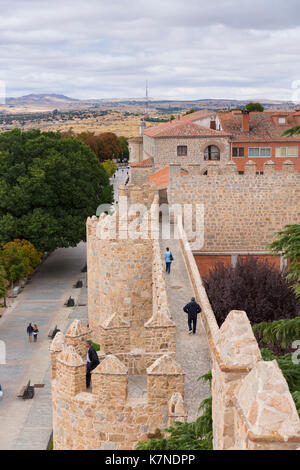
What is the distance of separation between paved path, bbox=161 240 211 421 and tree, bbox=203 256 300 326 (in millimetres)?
1046

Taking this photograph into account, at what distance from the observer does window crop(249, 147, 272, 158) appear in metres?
41.2

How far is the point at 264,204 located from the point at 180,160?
531 inches

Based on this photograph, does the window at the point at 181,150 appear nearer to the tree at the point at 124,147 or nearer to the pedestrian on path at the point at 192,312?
the pedestrian on path at the point at 192,312

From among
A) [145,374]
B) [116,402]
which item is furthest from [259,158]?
[116,402]

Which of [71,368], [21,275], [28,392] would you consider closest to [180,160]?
[21,275]

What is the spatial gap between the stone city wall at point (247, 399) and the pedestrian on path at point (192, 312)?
7244 mm

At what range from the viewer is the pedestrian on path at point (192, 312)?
11570 millimetres

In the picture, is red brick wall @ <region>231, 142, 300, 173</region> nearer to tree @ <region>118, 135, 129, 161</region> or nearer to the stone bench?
the stone bench

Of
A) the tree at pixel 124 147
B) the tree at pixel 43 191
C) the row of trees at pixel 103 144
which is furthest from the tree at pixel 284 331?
the tree at pixel 124 147

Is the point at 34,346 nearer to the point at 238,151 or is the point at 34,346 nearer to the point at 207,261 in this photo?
the point at 207,261

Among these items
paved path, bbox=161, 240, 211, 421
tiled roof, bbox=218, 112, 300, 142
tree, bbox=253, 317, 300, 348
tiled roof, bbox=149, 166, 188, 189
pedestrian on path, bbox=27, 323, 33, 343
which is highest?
tiled roof, bbox=218, 112, 300, 142

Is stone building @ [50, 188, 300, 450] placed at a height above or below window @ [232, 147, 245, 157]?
below

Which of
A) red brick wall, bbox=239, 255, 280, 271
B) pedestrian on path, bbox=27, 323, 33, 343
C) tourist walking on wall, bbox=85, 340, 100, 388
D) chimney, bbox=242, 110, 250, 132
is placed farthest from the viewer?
chimney, bbox=242, 110, 250, 132

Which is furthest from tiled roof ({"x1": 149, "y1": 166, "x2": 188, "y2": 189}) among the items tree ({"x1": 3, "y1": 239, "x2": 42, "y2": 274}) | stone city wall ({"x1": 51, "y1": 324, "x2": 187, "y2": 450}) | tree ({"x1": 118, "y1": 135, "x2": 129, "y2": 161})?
tree ({"x1": 118, "y1": 135, "x2": 129, "y2": 161})
